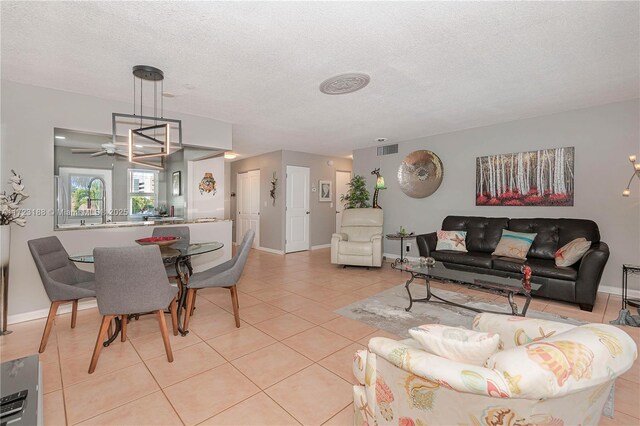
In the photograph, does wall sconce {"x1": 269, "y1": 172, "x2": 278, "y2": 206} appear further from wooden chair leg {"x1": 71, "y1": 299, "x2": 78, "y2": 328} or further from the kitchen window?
wooden chair leg {"x1": 71, "y1": 299, "x2": 78, "y2": 328}

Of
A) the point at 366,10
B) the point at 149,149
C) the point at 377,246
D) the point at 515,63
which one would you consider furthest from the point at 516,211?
the point at 149,149

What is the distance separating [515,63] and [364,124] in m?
2.30

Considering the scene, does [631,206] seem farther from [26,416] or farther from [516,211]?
[26,416]

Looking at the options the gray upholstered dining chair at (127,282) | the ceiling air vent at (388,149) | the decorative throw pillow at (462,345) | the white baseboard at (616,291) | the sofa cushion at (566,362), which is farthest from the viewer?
the ceiling air vent at (388,149)

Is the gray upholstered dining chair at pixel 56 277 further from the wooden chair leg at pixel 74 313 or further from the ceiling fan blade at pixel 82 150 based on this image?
the ceiling fan blade at pixel 82 150

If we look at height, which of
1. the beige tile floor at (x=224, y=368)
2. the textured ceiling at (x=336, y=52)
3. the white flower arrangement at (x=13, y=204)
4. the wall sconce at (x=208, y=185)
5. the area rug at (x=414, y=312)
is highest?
the textured ceiling at (x=336, y=52)

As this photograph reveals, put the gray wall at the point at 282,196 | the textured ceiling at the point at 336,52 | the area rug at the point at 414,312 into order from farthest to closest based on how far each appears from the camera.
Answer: the gray wall at the point at 282,196
the area rug at the point at 414,312
the textured ceiling at the point at 336,52

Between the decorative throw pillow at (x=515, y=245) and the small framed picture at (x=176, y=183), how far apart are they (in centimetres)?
468

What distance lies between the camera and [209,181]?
4.63m

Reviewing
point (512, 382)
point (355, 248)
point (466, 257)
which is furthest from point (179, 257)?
point (466, 257)

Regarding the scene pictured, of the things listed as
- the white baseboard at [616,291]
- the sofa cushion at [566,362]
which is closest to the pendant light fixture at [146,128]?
the sofa cushion at [566,362]

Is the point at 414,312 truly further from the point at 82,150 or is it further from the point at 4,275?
the point at 82,150

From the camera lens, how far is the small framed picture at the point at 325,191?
7512mm

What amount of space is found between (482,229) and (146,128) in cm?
473
